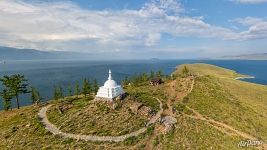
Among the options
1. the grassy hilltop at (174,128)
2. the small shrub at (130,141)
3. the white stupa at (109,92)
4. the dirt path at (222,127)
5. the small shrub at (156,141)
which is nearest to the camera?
the small shrub at (130,141)

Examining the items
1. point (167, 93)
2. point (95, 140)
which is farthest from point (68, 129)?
point (167, 93)

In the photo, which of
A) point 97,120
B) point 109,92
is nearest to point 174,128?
point 97,120

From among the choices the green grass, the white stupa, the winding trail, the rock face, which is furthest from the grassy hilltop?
the white stupa

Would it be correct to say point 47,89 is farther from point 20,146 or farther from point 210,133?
point 210,133

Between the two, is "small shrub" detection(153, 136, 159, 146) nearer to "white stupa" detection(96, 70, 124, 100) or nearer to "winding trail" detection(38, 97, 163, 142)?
"winding trail" detection(38, 97, 163, 142)

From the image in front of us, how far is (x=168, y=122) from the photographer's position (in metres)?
57.3

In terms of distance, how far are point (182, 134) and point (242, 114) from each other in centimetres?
2511

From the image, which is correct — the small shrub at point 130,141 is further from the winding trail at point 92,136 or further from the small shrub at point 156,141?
the small shrub at point 156,141

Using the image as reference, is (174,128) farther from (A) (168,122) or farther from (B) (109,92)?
(B) (109,92)

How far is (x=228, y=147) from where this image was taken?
4978cm

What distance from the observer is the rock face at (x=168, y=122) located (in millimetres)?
54250

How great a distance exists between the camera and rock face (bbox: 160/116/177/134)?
178 ft

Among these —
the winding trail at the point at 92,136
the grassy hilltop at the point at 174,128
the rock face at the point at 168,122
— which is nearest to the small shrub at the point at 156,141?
the grassy hilltop at the point at 174,128

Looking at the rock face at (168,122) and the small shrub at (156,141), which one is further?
the rock face at (168,122)
